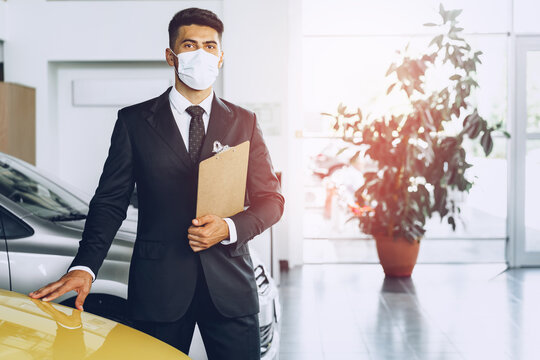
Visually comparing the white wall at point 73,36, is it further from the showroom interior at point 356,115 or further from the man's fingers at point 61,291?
the man's fingers at point 61,291

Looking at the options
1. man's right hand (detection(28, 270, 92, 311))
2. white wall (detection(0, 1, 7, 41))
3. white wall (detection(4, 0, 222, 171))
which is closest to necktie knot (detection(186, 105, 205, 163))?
man's right hand (detection(28, 270, 92, 311))

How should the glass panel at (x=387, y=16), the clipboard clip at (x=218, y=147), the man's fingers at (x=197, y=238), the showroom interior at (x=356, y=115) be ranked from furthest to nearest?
1. the glass panel at (x=387, y=16)
2. the showroom interior at (x=356, y=115)
3. the clipboard clip at (x=218, y=147)
4. the man's fingers at (x=197, y=238)

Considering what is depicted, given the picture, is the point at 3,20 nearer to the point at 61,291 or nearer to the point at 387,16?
the point at 387,16

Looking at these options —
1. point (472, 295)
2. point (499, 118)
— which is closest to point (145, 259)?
point (472, 295)

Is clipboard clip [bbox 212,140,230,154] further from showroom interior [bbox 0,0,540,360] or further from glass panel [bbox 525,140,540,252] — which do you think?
glass panel [bbox 525,140,540,252]

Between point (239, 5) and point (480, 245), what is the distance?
399 cm

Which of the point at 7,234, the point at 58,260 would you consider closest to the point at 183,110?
the point at 58,260

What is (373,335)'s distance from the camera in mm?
3939

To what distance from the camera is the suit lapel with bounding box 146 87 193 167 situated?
5.32ft

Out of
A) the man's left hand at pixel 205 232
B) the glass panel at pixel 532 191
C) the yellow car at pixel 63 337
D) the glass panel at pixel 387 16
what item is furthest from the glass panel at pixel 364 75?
the yellow car at pixel 63 337

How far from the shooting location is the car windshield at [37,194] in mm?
2744

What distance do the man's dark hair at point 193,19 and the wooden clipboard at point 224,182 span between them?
345mm

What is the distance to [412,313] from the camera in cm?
445

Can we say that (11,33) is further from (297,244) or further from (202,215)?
(202,215)
